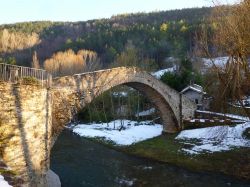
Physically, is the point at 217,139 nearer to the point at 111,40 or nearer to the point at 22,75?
the point at 22,75

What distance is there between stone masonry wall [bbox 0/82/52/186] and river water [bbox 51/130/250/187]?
15.5ft

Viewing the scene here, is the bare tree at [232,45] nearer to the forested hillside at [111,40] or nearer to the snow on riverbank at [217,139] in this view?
the snow on riverbank at [217,139]

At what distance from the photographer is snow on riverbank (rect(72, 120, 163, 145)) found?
29250mm

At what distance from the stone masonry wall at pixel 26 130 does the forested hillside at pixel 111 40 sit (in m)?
55.1

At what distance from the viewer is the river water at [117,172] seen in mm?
18297

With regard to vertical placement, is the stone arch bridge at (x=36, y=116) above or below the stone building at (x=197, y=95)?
above

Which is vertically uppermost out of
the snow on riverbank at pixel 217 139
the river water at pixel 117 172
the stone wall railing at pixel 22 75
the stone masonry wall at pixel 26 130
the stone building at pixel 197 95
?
the stone wall railing at pixel 22 75

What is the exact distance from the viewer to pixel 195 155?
22812 millimetres

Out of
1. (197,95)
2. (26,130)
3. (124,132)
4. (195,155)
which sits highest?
(26,130)

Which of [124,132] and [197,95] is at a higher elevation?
[197,95]

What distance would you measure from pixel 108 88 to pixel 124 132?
11061 mm

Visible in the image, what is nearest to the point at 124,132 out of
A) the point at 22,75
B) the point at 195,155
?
the point at 195,155

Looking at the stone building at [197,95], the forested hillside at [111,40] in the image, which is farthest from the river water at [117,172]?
the forested hillside at [111,40]

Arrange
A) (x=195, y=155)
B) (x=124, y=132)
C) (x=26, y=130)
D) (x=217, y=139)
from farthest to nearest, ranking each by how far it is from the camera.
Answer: (x=124, y=132) < (x=217, y=139) < (x=195, y=155) < (x=26, y=130)
